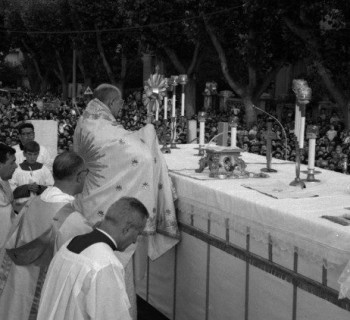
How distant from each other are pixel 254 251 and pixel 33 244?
1455 mm

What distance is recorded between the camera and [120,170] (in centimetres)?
544

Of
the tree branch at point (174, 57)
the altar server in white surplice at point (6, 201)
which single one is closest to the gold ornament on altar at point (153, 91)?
the altar server in white surplice at point (6, 201)

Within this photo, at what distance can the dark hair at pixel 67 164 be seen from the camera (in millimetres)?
4176

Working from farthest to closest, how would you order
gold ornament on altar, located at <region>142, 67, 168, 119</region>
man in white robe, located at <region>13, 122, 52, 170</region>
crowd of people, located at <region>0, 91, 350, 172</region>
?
1. crowd of people, located at <region>0, 91, 350, 172</region>
2. man in white robe, located at <region>13, 122, 52, 170</region>
3. gold ornament on altar, located at <region>142, 67, 168, 119</region>

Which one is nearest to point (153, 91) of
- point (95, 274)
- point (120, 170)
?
point (120, 170)

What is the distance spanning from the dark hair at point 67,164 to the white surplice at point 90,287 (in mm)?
979

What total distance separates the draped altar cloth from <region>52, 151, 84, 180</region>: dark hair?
48.7 inches

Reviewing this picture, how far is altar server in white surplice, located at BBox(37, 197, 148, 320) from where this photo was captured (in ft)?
10.3

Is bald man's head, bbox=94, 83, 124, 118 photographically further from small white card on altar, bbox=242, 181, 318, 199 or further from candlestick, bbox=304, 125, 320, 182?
candlestick, bbox=304, 125, 320, 182

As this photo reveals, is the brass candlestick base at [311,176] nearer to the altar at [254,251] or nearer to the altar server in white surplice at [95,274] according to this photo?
the altar at [254,251]

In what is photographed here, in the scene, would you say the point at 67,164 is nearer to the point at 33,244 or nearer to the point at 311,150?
the point at 33,244

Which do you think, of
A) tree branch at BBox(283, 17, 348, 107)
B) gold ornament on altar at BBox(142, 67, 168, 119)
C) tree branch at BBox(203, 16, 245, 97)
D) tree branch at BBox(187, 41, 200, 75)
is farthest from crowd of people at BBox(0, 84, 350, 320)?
tree branch at BBox(187, 41, 200, 75)

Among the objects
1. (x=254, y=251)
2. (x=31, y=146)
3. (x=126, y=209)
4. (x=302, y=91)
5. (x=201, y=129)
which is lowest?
(x=254, y=251)

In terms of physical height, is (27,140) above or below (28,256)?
above
